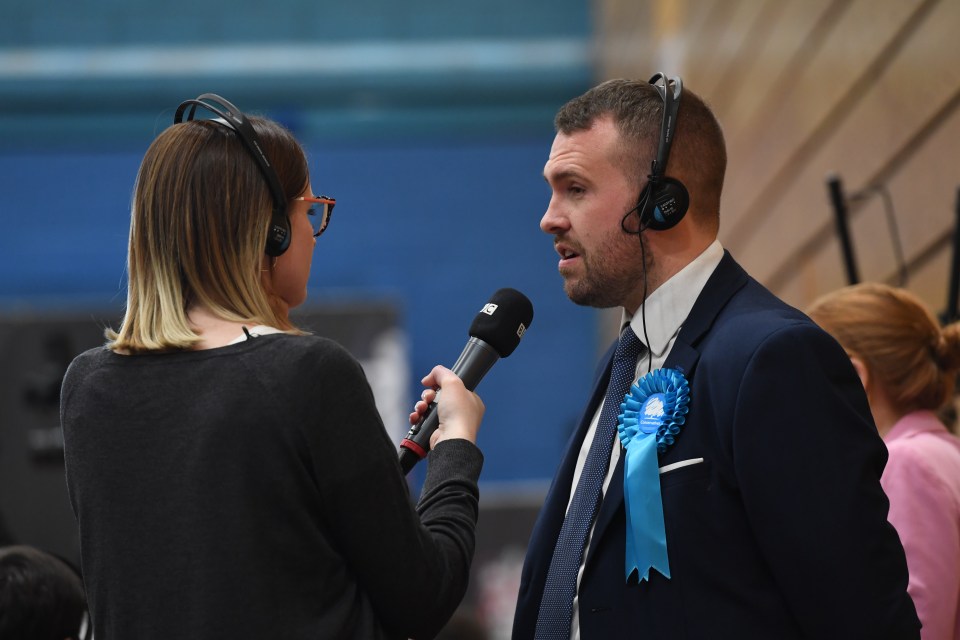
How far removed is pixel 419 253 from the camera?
7.28 metres

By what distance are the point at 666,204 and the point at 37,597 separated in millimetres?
1127

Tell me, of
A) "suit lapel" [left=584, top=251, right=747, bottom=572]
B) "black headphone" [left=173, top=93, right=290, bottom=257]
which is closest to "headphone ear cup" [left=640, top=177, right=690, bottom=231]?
"suit lapel" [left=584, top=251, right=747, bottom=572]

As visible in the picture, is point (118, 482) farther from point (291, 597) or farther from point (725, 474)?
point (725, 474)

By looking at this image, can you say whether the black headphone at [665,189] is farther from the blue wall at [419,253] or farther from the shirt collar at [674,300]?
the blue wall at [419,253]

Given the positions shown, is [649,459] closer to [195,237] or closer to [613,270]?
[613,270]

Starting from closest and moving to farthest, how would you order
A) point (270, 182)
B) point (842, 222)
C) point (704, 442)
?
1. point (270, 182)
2. point (704, 442)
3. point (842, 222)

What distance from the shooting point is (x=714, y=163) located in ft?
5.91

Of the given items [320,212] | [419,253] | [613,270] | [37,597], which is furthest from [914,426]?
Result: [419,253]

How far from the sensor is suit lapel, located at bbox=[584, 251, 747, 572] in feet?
5.24

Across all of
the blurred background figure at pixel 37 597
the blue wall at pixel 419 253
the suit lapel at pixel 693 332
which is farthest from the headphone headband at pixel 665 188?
the blue wall at pixel 419 253

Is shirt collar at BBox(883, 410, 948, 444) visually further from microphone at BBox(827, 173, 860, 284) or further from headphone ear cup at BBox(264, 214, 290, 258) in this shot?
headphone ear cup at BBox(264, 214, 290, 258)

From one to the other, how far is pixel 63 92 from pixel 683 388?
6546 millimetres

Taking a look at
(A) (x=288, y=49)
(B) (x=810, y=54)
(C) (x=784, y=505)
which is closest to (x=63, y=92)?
(A) (x=288, y=49)

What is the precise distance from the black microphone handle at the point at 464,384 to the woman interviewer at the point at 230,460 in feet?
0.47
